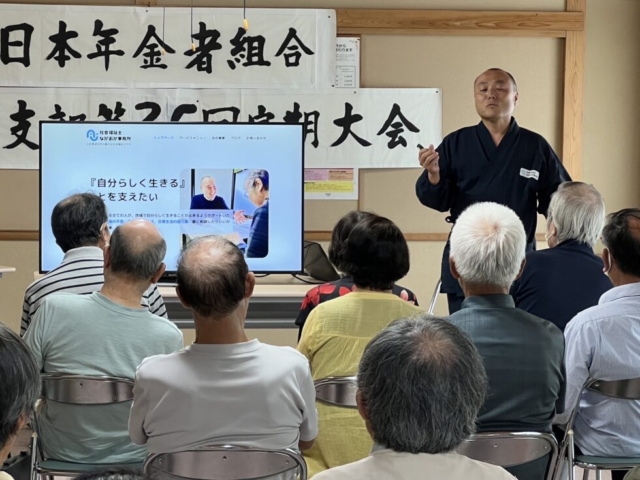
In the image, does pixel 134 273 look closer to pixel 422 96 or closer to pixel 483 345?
pixel 483 345

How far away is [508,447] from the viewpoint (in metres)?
1.90

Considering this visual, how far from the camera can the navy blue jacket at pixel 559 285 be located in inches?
112

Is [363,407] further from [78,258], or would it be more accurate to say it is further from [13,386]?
[78,258]

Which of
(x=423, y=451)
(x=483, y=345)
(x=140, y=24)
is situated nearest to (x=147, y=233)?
(x=483, y=345)

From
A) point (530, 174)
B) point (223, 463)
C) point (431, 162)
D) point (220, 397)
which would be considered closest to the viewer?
point (223, 463)

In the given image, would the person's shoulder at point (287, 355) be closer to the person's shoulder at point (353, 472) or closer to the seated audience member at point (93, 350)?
the seated audience member at point (93, 350)

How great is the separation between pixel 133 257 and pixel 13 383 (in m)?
1.31

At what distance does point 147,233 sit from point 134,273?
0.39 feet

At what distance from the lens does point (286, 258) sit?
4.34m

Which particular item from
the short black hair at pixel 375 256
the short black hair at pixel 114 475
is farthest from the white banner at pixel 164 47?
the short black hair at pixel 114 475

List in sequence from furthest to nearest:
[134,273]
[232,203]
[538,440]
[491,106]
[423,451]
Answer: [232,203] → [491,106] → [134,273] → [538,440] → [423,451]

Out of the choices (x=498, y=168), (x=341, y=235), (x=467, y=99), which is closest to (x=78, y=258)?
(x=341, y=235)

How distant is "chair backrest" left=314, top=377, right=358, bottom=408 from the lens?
211 cm

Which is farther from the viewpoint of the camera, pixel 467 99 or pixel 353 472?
pixel 467 99
